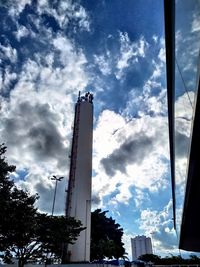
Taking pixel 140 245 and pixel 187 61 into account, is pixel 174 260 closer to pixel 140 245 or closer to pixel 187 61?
pixel 187 61

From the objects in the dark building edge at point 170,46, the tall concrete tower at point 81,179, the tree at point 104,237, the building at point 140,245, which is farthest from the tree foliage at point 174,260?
the building at point 140,245

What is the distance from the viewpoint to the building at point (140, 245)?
173000mm

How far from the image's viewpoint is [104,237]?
62844 mm

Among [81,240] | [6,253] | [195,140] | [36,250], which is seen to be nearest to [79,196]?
[81,240]

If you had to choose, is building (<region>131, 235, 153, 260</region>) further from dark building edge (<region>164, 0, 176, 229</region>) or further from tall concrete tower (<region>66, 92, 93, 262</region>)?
dark building edge (<region>164, 0, 176, 229</region>)

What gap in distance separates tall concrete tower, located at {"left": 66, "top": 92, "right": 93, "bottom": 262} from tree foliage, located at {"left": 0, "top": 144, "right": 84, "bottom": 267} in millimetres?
4516

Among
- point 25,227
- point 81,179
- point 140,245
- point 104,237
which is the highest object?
point 140,245

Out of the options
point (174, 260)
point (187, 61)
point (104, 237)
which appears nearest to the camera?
point (187, 61)

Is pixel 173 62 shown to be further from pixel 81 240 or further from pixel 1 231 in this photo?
pixel 81 240

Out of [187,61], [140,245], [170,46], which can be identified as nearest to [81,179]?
[170,46]

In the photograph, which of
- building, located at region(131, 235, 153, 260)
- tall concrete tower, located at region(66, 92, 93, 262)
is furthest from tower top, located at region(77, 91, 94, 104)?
building, located at region(131, 235, 153, 260)

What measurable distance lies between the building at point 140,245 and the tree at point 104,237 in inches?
4575

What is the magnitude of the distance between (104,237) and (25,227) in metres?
44.7

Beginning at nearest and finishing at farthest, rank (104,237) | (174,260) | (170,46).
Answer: (170,46)
(104,237)
(174,260)
